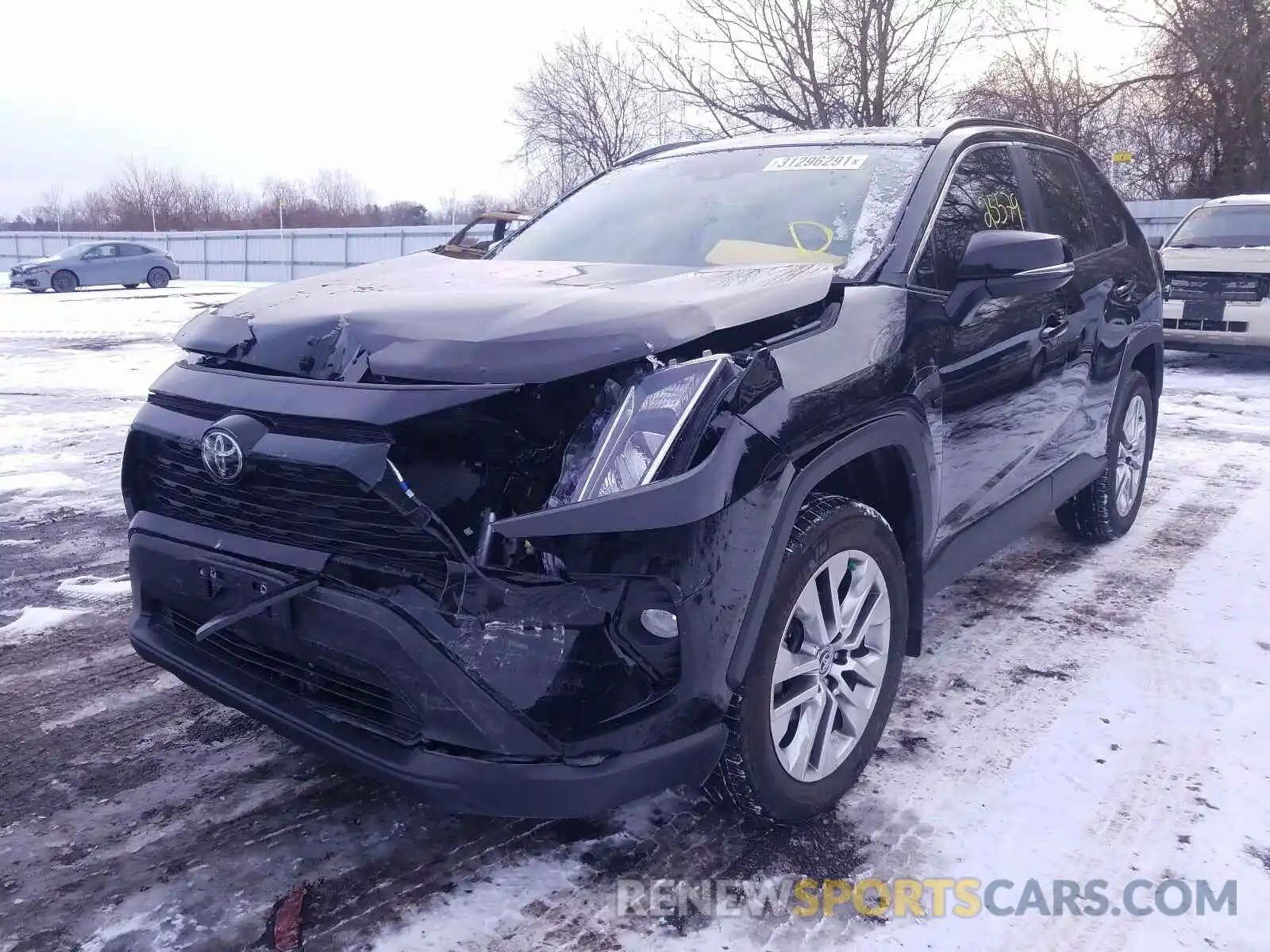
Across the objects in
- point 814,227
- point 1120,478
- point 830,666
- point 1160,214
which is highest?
point 1160,214

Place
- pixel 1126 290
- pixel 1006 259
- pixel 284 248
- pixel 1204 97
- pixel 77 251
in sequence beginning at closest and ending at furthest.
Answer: pixel 1006 259
pixel 1126 290
pixel 1204 97
pixel 77 251
pixel 284 248

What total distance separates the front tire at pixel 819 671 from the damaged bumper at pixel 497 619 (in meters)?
0.15

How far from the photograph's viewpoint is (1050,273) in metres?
3.12

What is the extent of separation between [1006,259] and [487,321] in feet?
5.28

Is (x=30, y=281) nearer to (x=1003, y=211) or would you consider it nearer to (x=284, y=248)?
(x=284, y=248)

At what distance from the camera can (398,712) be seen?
6.86 ft

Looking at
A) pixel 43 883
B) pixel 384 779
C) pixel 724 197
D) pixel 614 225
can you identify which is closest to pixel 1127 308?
pixel 724 197

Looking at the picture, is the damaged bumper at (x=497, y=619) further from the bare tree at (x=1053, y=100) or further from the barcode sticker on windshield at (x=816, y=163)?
the bare tree at (x=1053, y=100)

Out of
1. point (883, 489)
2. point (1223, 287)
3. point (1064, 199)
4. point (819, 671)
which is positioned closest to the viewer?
point (819, 671)

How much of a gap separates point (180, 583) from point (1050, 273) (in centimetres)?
268

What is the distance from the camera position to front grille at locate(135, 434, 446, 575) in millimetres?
2035

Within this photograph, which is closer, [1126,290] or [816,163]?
[816,163]

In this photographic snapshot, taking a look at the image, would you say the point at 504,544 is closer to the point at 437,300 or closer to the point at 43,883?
the point at 437,300

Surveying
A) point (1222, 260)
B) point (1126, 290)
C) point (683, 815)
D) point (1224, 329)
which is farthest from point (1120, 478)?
point (1222, 260)
